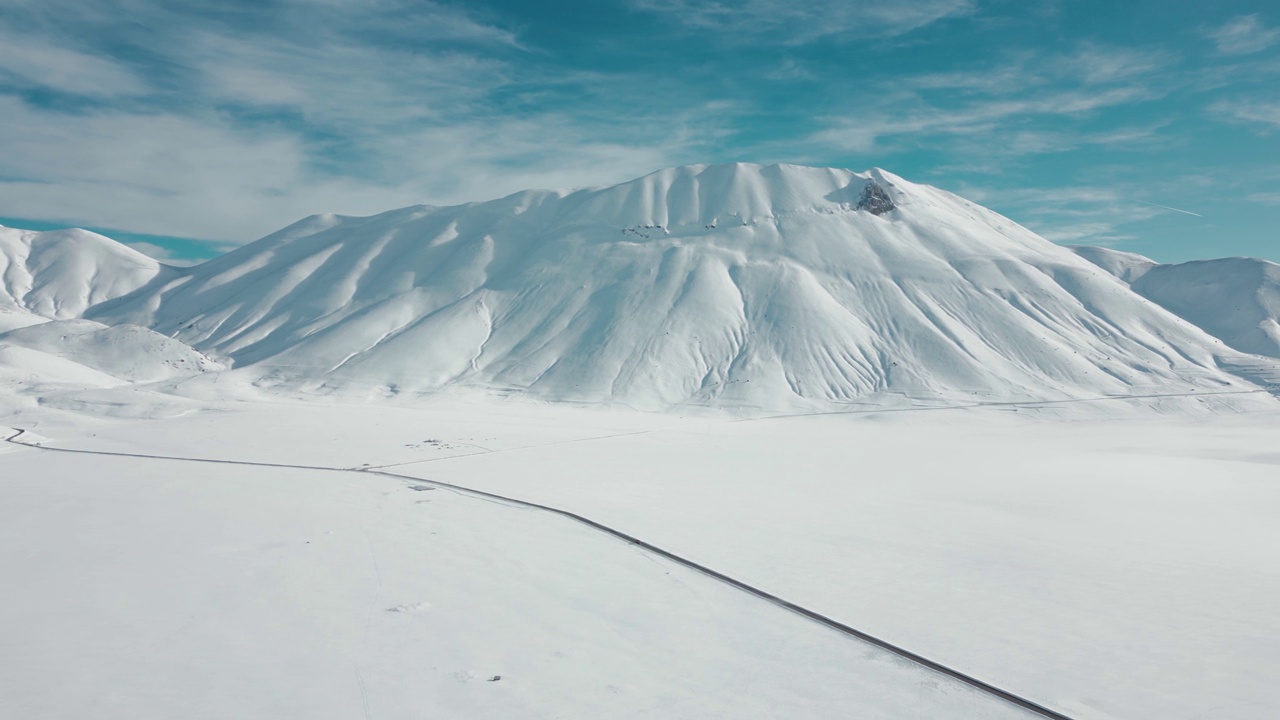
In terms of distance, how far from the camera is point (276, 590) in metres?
11.9

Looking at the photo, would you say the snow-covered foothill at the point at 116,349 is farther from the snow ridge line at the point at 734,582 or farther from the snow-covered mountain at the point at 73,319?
the snow ridge line at the point at 734,582

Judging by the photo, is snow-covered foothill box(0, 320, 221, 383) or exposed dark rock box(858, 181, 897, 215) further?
exposed dark rock box(858, 181, 897, 215)

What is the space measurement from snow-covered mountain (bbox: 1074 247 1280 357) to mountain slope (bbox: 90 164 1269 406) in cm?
569

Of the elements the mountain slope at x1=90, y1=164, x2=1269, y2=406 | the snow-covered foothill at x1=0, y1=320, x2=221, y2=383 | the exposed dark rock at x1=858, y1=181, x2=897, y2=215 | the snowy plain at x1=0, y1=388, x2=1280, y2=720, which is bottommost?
the snowy plain at x1=0, y1=388, x2=1280, y2=720

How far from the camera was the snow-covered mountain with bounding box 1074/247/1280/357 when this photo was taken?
2320 inches

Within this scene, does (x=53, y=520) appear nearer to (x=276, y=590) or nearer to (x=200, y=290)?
(x=276, y=590)

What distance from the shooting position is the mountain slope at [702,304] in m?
50.4

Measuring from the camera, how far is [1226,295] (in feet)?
215

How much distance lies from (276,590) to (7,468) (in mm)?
16717

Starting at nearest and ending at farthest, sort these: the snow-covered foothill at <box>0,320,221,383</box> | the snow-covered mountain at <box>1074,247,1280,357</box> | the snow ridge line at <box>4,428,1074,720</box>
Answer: the snow ridge line at <box>4,428,1074,720</box>, the snow-covered foothill at <box>0,320,221,383</box>, the snow-covered mountain at <box>1074,247,1280,357</box>

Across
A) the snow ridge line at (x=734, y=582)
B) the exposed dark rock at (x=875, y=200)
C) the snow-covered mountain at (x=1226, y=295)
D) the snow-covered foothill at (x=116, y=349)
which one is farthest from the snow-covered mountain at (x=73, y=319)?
the snow-covered mountain at (x=1226, y=295)

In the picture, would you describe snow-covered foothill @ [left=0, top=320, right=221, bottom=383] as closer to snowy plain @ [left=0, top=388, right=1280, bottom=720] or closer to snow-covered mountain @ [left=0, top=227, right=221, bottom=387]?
snow-covered mountain @ [left=0, top=227, right=221, bottom=387]

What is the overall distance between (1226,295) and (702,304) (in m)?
45.0

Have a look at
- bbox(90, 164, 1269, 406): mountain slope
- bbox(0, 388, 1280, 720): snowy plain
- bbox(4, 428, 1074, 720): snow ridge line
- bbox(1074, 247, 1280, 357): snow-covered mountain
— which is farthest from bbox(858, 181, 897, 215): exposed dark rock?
bbox(4, 428, 1074, 720): snow ridge line
